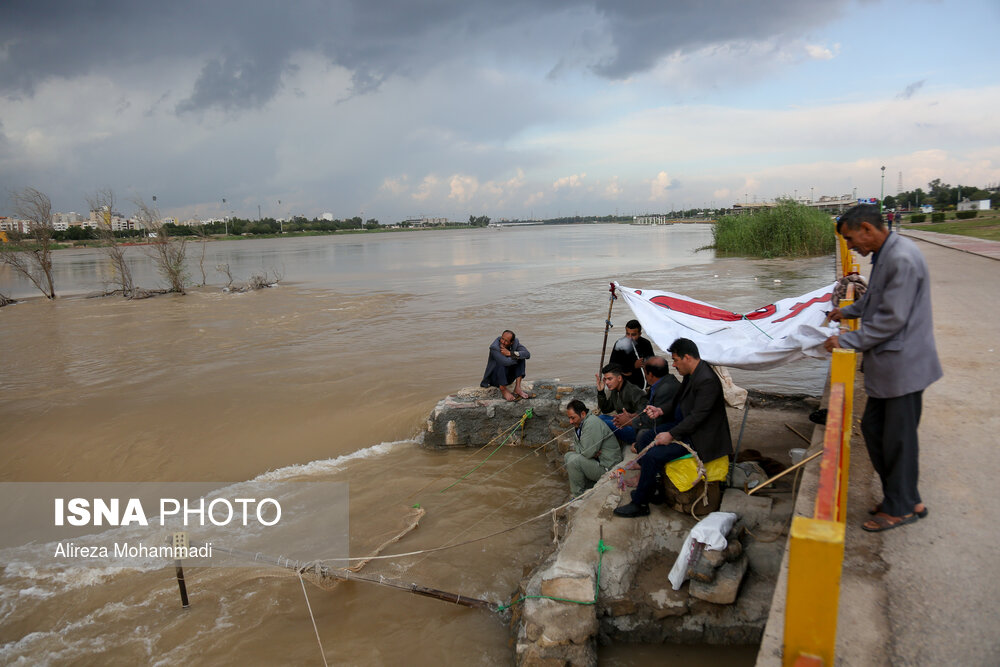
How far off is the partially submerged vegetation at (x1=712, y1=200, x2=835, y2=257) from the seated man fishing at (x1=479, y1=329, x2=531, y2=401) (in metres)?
32.7

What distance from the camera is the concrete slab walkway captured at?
8.79ft

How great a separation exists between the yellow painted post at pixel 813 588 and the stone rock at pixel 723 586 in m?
2.11

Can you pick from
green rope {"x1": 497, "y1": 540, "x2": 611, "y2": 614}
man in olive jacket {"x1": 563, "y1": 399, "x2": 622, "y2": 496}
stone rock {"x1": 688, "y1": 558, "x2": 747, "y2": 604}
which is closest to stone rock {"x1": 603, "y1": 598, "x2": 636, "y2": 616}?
green rope {"x1": 497, "y1": 540, "x2": 611, "y2": 614}

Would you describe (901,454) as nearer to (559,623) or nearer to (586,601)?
(586,601)

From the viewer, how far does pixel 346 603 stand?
5301 mm

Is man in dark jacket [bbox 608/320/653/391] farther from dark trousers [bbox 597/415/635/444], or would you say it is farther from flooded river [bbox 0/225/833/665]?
flooded river [bbox 0/225/833/665]

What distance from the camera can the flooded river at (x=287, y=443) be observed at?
16.4ft

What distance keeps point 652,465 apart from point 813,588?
2.92 meters

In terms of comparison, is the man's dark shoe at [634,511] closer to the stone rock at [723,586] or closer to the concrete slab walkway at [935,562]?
the stone rock at [723,586]

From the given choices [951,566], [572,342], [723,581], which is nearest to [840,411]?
[951,566]

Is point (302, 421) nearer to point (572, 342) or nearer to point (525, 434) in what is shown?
point (525, 434)

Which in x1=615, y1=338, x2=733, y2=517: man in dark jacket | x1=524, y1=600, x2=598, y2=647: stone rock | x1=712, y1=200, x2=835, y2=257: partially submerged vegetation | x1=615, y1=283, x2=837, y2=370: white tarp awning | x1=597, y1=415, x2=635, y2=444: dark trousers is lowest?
x1=524, y1=600, x2=598, y2=647: stone rock

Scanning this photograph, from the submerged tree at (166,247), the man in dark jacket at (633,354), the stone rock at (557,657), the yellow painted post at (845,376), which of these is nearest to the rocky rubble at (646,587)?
the stone rock at (557,657)

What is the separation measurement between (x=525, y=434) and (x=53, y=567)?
5.85 metres
